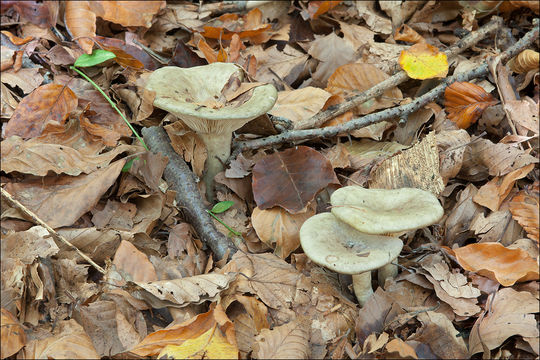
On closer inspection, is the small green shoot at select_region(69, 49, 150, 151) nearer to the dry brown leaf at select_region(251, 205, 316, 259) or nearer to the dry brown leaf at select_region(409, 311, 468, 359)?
the dry brown leaf at select_region(251, 205, 316, 259)

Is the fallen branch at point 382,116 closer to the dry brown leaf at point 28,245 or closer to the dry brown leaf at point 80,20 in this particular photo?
the dry brown leaf at point 28,245

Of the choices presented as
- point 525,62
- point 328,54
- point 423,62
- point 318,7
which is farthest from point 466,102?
point 318,7

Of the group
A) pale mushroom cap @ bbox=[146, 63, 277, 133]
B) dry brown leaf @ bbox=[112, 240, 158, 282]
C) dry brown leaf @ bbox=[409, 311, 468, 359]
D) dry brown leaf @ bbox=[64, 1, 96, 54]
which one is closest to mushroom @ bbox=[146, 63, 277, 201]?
pale mushroom cap @ bbox=[146, 63, 277, 133]

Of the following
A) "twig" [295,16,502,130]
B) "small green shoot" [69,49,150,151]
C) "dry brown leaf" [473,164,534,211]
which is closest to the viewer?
"dry brown leaf" [473,164,534,211]

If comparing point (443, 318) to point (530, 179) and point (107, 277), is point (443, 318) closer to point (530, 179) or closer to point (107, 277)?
point (530, 179)

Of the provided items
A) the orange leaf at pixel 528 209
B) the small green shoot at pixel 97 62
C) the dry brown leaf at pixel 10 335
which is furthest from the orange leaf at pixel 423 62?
the dry brown leaf at pixel 10 335

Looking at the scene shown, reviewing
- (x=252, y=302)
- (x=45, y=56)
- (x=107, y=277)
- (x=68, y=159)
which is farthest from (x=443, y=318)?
(x=45, y=56)
